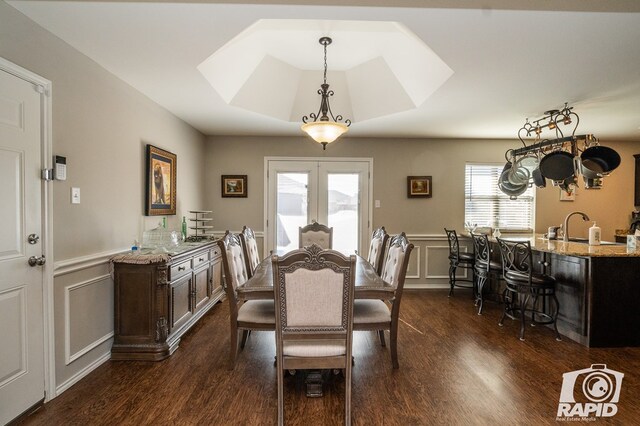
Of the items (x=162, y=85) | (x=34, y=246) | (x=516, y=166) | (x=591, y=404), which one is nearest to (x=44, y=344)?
(x=34, y=246)

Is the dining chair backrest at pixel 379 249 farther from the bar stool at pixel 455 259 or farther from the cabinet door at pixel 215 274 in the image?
the cabinet door at pixel 215 274

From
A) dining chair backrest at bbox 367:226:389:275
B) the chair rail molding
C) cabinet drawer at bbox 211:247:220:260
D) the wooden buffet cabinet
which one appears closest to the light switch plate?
the chair rail molding

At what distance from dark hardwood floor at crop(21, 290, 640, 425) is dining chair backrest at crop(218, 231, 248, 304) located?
2.14 ft

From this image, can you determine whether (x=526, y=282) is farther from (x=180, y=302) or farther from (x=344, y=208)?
(x=180, y=302)

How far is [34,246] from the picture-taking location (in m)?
2.03

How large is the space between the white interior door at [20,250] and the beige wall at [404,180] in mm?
3130

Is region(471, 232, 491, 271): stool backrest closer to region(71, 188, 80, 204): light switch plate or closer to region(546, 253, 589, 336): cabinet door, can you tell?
region(546, 253, 589, 336): cabinet door

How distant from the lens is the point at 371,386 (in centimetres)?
231

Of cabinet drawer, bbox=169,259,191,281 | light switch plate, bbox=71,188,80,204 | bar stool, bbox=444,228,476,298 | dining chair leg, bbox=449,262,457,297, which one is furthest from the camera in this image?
dining chair leg, bbox=449,262,457,297

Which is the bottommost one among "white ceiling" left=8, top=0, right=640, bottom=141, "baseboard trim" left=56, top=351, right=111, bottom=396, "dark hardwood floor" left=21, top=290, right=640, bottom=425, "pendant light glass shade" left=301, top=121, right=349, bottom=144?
"dark hardwood floor" left=21, top=290, right=640, bottom=425

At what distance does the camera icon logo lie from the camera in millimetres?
2061

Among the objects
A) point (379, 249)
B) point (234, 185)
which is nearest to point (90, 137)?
point (234, 185)

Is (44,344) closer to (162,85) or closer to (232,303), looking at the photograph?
(232,303)

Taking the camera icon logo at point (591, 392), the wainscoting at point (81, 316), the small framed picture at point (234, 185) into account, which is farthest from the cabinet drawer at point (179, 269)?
the camera icon logo at point (591, 392)
